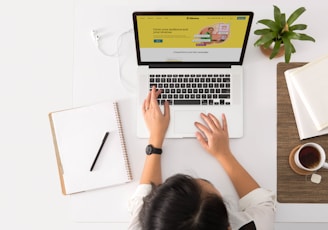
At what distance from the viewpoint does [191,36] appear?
3.20ft

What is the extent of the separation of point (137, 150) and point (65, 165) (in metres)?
0.21

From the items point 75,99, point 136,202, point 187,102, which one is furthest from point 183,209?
point 75,99

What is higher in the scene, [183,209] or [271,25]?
[271,25]

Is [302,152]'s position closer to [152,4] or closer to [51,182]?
[152,4]

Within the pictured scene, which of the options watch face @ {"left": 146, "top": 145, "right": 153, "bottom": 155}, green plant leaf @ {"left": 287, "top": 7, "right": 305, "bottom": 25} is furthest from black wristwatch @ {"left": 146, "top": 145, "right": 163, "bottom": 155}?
green plant leaf @ {"left": 287, "top": 7, "right": 305, "bottom": 25}

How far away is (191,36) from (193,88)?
16cm

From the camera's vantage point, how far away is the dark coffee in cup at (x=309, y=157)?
1.00m

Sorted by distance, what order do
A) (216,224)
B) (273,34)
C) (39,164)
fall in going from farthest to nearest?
(39,164), (273,34), (216,224)

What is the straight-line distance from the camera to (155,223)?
791mm

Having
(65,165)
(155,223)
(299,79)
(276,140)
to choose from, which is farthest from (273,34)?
(65,165)

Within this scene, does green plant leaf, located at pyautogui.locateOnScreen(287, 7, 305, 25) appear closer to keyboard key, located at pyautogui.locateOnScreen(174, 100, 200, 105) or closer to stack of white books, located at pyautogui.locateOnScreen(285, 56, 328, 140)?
stack of white books, located at pyautogui.locateOnScreen(285, 56, 328, 140)

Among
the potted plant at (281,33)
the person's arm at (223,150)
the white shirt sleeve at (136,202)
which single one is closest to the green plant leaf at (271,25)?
the potted plant at (281,33)

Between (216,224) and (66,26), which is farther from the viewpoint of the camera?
(66,26)

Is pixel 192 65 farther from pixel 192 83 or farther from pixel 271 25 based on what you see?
pixel 271 25
